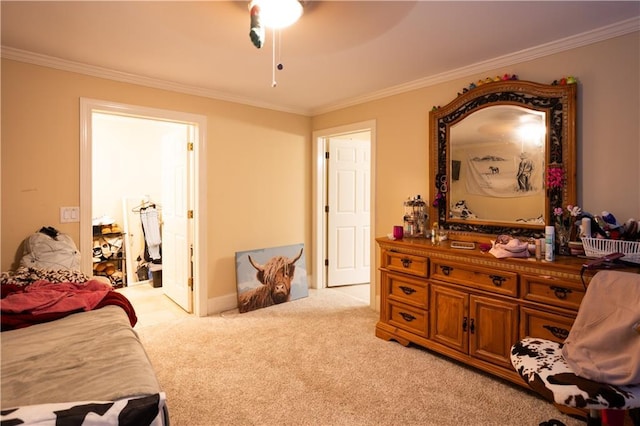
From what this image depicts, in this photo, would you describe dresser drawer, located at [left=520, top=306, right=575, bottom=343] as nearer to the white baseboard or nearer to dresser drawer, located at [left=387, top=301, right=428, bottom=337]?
dresser drawer, located at [left=387, top=301, right=428, bottom=337]

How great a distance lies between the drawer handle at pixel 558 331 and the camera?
1.98 m

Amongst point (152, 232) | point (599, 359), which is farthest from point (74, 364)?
point (152, 232)

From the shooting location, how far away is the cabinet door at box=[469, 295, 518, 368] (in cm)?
221

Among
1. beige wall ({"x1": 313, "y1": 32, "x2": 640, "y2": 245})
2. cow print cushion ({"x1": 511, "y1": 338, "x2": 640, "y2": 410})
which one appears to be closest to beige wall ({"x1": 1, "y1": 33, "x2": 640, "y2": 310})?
beige wall ({"x1": 313, "y1": 32, "x2": 640, "y2": 245})

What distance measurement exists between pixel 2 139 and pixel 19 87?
42 cm

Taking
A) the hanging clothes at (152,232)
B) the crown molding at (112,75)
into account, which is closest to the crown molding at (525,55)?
the crown molding at (112,75)

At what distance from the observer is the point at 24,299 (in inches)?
71.1

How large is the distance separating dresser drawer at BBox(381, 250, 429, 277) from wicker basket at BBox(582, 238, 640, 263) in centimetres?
102

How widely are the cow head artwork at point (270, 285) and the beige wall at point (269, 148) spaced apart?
9.2 inches

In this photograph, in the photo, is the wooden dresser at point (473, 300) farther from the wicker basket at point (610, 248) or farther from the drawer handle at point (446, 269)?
the wicker basket at point (610, 248)

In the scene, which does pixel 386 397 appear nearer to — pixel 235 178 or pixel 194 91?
pixel 235 178

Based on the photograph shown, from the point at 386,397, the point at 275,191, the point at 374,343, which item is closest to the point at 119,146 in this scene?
the point at 275,191

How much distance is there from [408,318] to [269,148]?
2.49m

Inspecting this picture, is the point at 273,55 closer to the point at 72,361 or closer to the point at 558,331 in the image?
the point at 72,361
